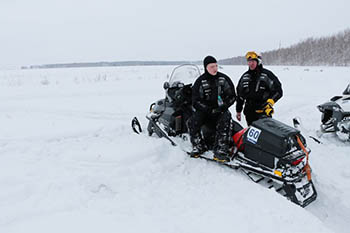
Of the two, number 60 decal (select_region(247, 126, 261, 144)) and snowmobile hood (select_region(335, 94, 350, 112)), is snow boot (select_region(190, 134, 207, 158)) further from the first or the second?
snowmobile hood (select_region(335, 94, 350, 112))

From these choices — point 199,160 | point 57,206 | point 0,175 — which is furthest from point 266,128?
point 0,175

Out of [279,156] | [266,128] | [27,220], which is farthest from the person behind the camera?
[266,128]

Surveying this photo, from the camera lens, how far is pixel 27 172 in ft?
10.2

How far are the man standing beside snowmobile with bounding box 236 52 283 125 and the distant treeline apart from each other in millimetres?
38943

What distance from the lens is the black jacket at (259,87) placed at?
3.90 metres

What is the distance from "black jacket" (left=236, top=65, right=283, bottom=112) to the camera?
3.90 meters

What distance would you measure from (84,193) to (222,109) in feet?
7.46

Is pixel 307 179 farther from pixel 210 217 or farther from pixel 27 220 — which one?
pixel 27 220

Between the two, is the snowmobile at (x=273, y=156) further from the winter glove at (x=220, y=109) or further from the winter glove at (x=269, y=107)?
the winter glove at (x=269, y=107)

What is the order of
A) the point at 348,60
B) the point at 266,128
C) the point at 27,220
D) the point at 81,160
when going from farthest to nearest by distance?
the point at 348,60
the point at 81,160
the point at 266,128
the point at 27,220

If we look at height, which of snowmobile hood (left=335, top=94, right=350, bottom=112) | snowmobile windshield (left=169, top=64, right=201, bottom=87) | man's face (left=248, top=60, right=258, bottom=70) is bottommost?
snowmobile hood (left=335, top=94, right=350, bottom=112)

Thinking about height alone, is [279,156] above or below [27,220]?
above

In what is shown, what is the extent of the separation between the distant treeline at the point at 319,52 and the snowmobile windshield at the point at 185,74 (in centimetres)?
3912

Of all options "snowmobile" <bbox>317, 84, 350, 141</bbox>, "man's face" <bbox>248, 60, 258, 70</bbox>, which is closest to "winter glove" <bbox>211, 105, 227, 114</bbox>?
"man's face" <bbox>248, 60, 258, 70</bbox>
